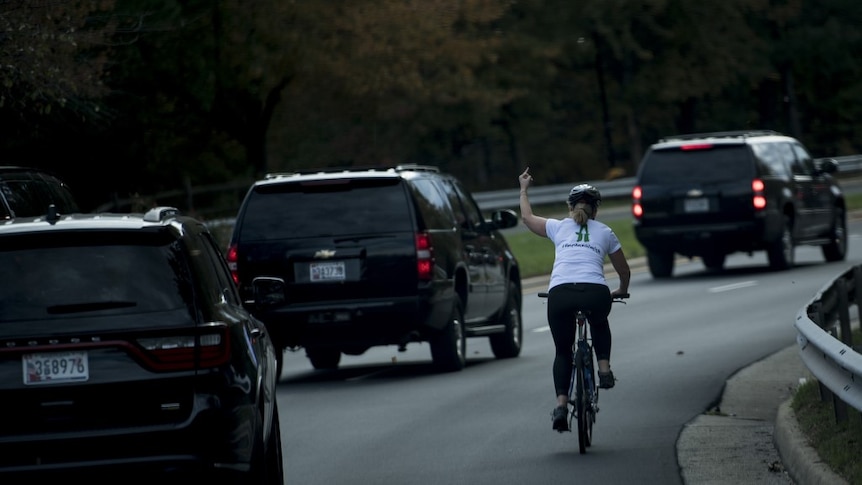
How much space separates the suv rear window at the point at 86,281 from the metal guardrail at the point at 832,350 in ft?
10.0

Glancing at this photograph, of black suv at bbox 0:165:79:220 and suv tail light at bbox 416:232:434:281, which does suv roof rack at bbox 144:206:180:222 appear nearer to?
black suv at bbox 0:165:79:220

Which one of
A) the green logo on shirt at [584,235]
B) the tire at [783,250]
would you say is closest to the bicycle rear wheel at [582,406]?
the green logo on shirt at [584,235]

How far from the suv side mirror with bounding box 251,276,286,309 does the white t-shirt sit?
207 centimetres

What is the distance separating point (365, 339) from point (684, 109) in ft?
178

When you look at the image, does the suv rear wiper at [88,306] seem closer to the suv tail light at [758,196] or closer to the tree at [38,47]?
the tree at [38,47]

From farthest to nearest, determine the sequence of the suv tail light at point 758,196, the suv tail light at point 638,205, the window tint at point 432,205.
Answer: the suv tail light at point 638,205 < the suv tail light at point 758,196 < the window tint at point 432,205

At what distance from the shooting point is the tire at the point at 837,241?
1152 inches

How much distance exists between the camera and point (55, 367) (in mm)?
7293

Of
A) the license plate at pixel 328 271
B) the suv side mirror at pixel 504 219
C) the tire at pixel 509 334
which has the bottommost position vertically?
the tire at pixel 509 334

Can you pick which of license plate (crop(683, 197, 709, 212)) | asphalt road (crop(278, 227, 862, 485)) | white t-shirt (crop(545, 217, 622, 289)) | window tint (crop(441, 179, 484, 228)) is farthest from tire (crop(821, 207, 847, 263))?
white t-shirt (crop(545, 217, 622, 289))

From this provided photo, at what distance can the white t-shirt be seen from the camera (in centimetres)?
1122

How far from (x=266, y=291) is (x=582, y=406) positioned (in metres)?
2.25

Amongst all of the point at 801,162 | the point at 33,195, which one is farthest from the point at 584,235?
the point at 801,162

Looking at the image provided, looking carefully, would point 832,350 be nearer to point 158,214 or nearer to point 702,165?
point 158,214
